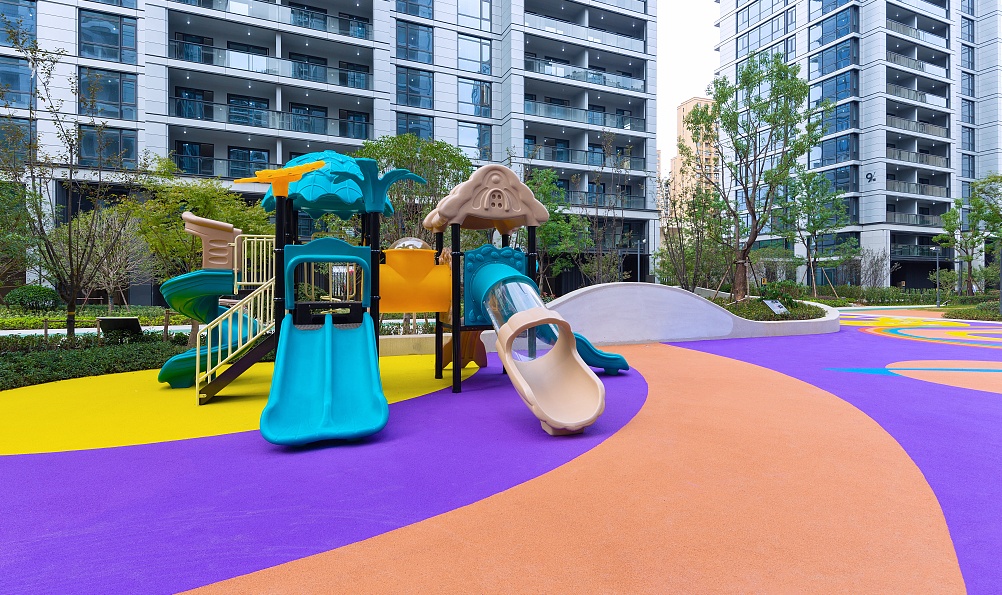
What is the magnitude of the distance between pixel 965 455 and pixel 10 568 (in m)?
6.90

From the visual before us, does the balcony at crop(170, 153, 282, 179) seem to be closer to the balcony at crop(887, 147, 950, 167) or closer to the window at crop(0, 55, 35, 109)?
the window at crop(0, 55, 35, 109)

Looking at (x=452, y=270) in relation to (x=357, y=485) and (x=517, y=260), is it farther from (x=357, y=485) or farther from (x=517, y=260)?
(x=357, y=485)

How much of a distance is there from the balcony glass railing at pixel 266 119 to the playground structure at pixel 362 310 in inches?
758

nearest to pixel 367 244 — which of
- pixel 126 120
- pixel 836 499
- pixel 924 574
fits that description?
pixel 836 499

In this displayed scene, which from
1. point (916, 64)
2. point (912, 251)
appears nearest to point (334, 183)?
point (912, 251)

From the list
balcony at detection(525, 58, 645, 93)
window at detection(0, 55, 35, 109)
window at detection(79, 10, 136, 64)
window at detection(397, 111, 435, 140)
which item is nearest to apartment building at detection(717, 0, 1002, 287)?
balcony at detection(525, 58, 645, 93)

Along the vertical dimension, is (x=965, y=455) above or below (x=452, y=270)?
below

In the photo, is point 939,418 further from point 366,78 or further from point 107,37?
point 107,37

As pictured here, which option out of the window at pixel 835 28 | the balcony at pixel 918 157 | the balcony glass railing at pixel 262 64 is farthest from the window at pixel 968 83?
the balcony glass railing at pixel 262 64

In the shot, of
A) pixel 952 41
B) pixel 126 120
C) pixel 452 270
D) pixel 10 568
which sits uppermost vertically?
pixel 952 41

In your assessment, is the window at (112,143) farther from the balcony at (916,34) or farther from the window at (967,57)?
the window at (967,57)

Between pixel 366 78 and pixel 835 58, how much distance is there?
35936 mm

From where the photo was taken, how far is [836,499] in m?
3.59

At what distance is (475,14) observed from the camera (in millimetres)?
31219
